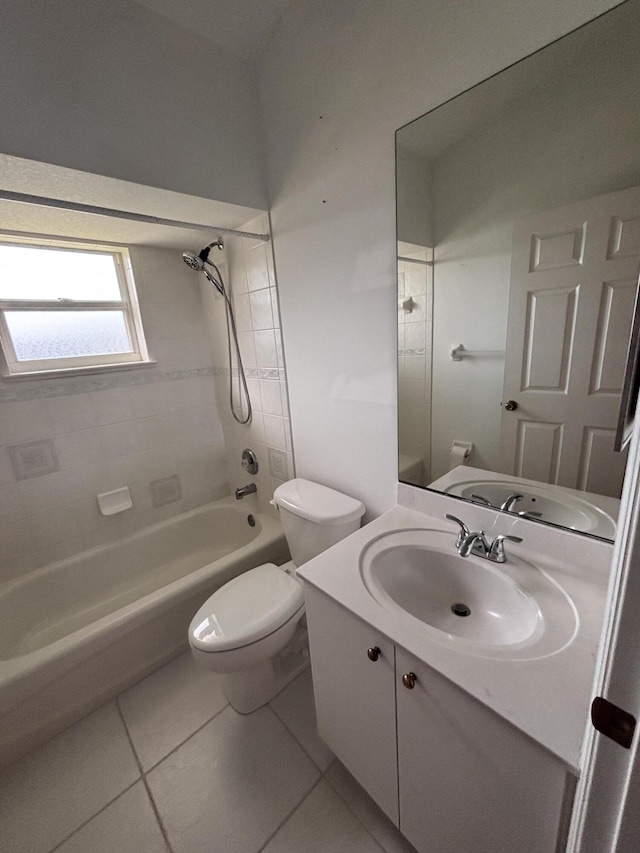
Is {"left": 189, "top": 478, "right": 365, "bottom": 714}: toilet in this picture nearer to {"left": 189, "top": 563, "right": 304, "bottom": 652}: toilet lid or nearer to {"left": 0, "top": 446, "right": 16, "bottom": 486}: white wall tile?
{"left": 189, "top": 563, "right": 304, "bottom": 652}: toilet lid

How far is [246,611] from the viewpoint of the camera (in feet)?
4.25

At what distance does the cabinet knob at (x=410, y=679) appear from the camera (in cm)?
73

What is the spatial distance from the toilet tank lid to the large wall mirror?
0.36 meters

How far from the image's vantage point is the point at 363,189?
45.8 inches

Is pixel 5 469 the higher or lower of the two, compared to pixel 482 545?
higher

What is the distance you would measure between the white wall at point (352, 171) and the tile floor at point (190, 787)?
94cm

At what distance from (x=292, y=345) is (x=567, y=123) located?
3.75ft

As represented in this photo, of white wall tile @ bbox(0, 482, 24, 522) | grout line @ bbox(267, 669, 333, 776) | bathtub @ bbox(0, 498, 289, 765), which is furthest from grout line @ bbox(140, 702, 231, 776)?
white wall tile @ bbox(0, 482, 24, 522)

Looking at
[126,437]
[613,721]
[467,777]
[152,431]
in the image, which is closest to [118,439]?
[126,437]

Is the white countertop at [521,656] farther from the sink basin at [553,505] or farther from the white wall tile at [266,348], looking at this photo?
the white wall tile at [266,348]

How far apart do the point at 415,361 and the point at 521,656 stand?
2.82 ft

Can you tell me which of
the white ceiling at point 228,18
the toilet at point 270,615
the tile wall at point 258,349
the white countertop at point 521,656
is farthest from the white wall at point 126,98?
the white countertop at point 521,656

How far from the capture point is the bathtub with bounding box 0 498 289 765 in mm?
1253

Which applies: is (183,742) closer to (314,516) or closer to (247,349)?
(314,516)
